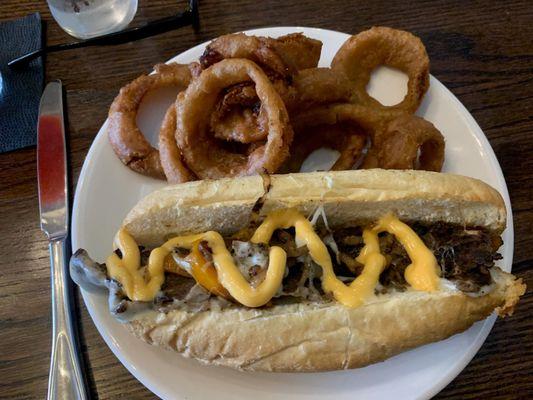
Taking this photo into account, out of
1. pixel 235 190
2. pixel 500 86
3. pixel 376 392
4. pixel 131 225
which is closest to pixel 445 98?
pixel 500 86

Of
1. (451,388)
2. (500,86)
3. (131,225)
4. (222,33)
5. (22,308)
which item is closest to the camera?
(131,225)

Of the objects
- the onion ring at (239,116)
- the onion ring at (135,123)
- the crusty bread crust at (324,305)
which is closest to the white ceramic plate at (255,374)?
the crusty bread crust at (324,305)

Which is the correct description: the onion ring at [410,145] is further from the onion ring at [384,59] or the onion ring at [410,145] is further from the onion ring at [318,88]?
the onion ring at [318,88]

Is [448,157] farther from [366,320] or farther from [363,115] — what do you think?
[366,320]

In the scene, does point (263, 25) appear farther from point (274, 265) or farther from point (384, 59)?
point (274, 265)

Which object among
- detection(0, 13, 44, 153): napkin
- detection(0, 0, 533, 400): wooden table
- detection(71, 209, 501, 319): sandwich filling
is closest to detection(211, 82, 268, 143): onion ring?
detection(71, 209, 501, 319): sandwich filling

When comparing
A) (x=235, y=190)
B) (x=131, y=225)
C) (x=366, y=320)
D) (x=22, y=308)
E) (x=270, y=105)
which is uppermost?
(x=270, y=105)
